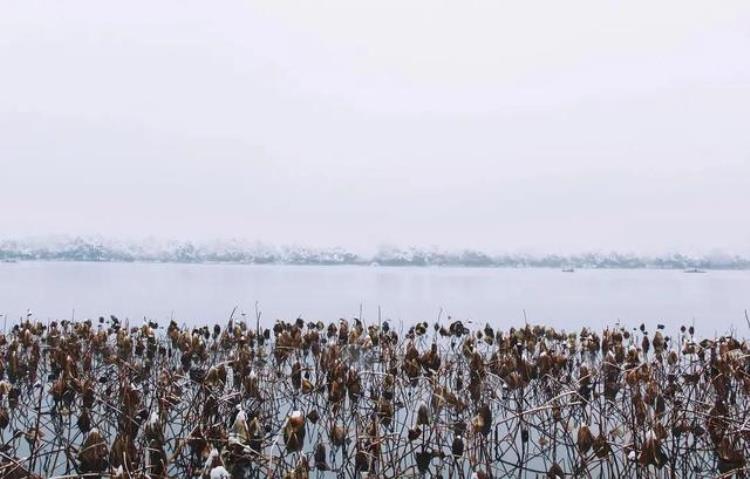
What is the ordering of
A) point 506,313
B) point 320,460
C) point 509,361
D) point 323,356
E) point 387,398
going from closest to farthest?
1. point 320,460
2. point 387,398
3. point 509,361
4. point 323,356
5. point 506,313

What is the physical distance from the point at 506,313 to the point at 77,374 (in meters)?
20.9

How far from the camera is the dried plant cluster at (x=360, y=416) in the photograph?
14.3 feet

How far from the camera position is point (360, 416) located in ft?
17.7

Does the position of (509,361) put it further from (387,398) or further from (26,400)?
(26,400)

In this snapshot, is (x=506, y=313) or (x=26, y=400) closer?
(x=26, y=400)

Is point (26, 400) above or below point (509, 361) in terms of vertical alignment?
below

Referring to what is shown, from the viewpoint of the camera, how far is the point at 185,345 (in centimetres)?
932

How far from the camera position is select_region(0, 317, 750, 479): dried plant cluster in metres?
4.36

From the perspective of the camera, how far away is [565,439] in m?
6.19

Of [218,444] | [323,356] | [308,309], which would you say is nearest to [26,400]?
[323,356]

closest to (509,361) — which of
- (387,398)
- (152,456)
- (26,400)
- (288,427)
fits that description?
(387,398)

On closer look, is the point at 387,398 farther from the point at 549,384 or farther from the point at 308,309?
the point at 308,309

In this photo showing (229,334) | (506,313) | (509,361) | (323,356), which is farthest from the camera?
(506,313)

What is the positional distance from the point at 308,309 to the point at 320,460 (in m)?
22.3
